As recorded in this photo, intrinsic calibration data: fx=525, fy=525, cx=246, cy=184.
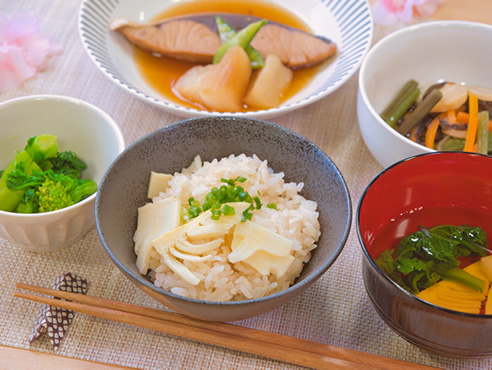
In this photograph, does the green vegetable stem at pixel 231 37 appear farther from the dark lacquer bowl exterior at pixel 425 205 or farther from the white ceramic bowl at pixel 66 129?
the dark lacquer bowl exterior at pixel 425 205

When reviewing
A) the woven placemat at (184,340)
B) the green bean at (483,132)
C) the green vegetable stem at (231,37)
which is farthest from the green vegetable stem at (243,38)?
the green bean at (483,132)

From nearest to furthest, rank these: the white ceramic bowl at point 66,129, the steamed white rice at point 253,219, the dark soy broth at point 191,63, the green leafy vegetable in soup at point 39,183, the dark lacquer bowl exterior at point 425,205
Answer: the dark lacquer bowl exterior at point 425,205 → the steamed white rice at point 253,219 → the green leafy vegetable in soup at point 39,183 → the white ceramic bowl at point 66,129 → the dark soy broth at point 191,63

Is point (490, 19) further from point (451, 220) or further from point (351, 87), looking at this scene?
point (451, 220)

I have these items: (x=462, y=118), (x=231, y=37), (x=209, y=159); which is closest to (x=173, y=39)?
(x=231, y=37)

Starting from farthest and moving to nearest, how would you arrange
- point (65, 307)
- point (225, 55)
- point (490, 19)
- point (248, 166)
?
point (490, 19) → point (225, 55) → point (248, 166) → point (65, 307)

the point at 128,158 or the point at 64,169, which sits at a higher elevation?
the point at 128,158


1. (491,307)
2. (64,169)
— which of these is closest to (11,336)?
(64,169)

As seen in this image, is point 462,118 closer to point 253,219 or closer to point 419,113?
point 419,113
